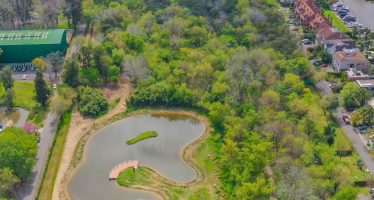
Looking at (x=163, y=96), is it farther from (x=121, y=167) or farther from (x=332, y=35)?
(x=332, y=35)

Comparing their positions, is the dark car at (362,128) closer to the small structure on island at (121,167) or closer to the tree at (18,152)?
the small structure on island at (121,167)

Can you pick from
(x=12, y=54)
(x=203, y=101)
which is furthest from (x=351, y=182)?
(x=12, y=54)

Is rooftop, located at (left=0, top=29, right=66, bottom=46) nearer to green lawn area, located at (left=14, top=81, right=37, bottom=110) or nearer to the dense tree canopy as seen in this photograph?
the dense tree canopy

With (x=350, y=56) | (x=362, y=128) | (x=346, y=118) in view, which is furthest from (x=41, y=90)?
(x=350, y=56)

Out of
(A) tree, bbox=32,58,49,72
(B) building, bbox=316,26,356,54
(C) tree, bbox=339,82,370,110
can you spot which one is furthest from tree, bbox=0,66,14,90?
(B) building, bbox=316,26,356,54

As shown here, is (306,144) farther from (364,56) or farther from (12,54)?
(12,54)

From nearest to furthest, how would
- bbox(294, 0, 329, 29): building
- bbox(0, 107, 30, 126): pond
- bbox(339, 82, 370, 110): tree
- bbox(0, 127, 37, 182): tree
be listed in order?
bbox(0, 127, 37, 182): tree, bbox(0, 107, 30, 126): pond, bbox(339, 82, 370, 110): tree, bbox(294, 0, 329, 29): building
